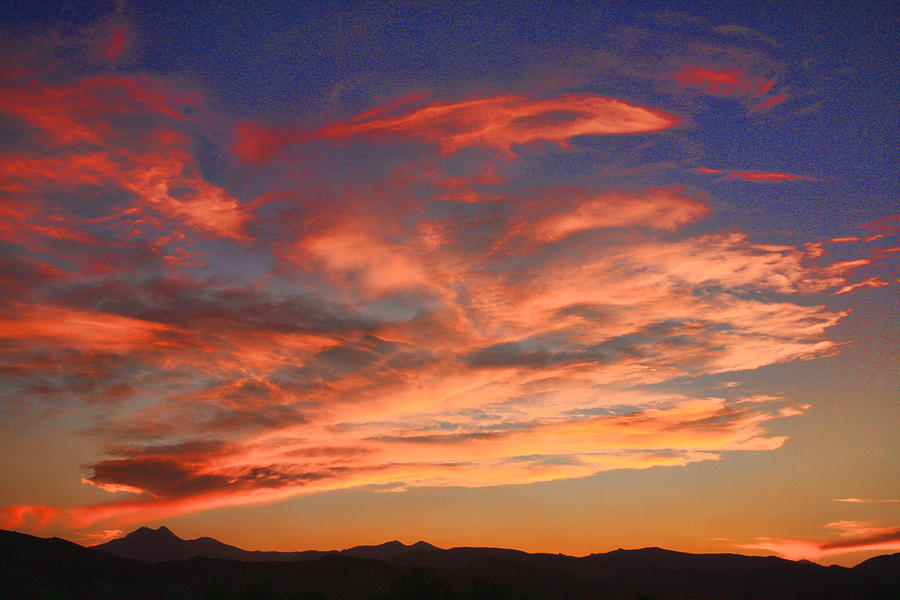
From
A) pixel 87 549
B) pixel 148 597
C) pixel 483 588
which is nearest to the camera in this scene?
pixel 483 588

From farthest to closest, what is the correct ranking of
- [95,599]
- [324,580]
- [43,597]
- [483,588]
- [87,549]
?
[324,580]
[87,549]
[95,599]
[43,597]
[483,588]

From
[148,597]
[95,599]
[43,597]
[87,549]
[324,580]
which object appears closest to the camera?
[43,597]

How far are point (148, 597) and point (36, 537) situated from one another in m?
36.0

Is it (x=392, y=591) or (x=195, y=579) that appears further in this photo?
(x=195, y=579)

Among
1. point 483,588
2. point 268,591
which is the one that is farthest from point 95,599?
point 483,588

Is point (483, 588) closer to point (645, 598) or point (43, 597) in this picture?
point (645, 598)

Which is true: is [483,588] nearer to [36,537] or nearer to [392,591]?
[392,591]

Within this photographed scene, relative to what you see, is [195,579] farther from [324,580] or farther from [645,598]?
[645,598]

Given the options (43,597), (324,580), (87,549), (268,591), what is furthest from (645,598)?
(87,549)

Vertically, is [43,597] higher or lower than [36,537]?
lower

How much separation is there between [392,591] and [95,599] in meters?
84.6

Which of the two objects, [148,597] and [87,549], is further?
[87,549]

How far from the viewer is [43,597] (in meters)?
138

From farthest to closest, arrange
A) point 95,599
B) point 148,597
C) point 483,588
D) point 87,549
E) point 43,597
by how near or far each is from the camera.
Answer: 1. point 87,549
2. point 148,597
3. point 95,599
4. point 43,597
5. point 483,588
